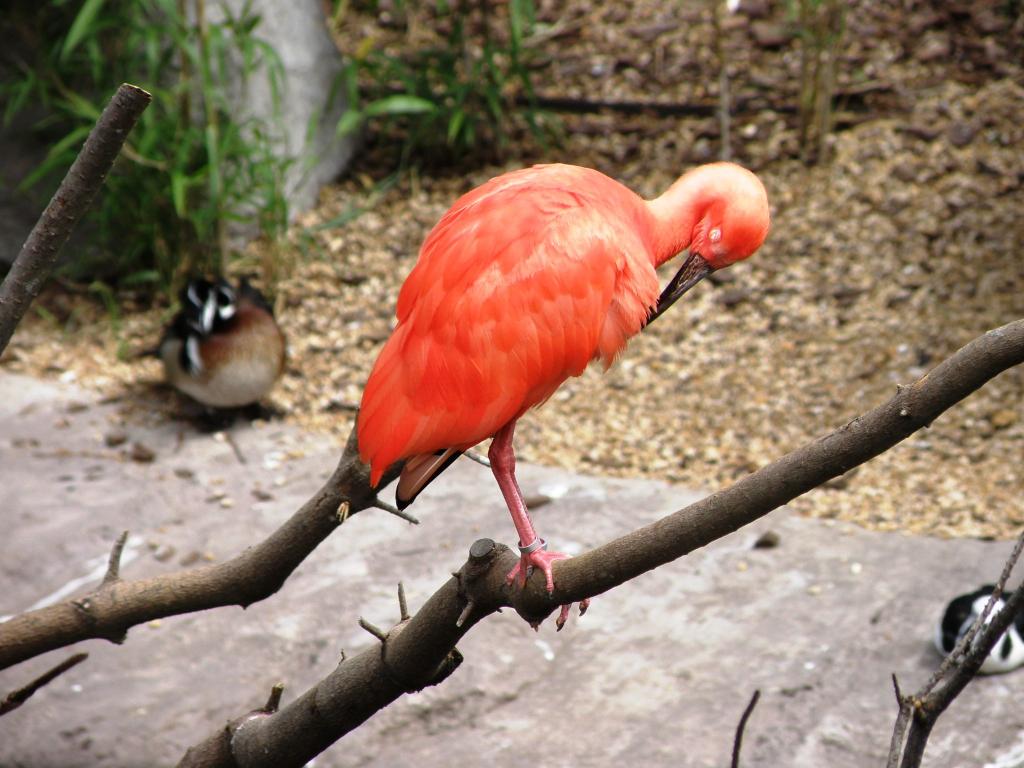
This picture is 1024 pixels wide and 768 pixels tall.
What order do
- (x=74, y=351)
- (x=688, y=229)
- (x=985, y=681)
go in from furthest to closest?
(x=74, y=351) → (x=985, y=681) → (x=688, y=229)

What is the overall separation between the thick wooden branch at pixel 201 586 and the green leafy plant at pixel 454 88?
3411mm

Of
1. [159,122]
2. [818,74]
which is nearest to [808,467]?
[159,122]

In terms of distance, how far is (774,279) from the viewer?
5.52 meters

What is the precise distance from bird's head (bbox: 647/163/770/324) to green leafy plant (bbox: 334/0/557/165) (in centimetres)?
336

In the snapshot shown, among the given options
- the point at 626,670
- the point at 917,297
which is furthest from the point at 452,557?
the point at 917,297

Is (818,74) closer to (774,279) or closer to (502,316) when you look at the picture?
(774,279)

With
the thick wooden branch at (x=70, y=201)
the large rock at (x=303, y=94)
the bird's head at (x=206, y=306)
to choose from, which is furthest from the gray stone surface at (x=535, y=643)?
Result: the large rock at (x=303, y=94)

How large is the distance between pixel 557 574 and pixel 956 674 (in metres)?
0.60

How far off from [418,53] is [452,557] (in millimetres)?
3198

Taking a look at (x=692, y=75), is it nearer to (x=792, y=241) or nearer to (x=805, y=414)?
(x=792, y=241)

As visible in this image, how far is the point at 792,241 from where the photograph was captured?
223 inches

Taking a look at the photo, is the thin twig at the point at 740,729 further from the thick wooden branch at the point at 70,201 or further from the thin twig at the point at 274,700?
the thick wooden branch at the point at 70,201

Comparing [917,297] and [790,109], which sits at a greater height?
[790,109]

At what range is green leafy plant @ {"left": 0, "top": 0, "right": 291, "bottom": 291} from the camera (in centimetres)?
526
